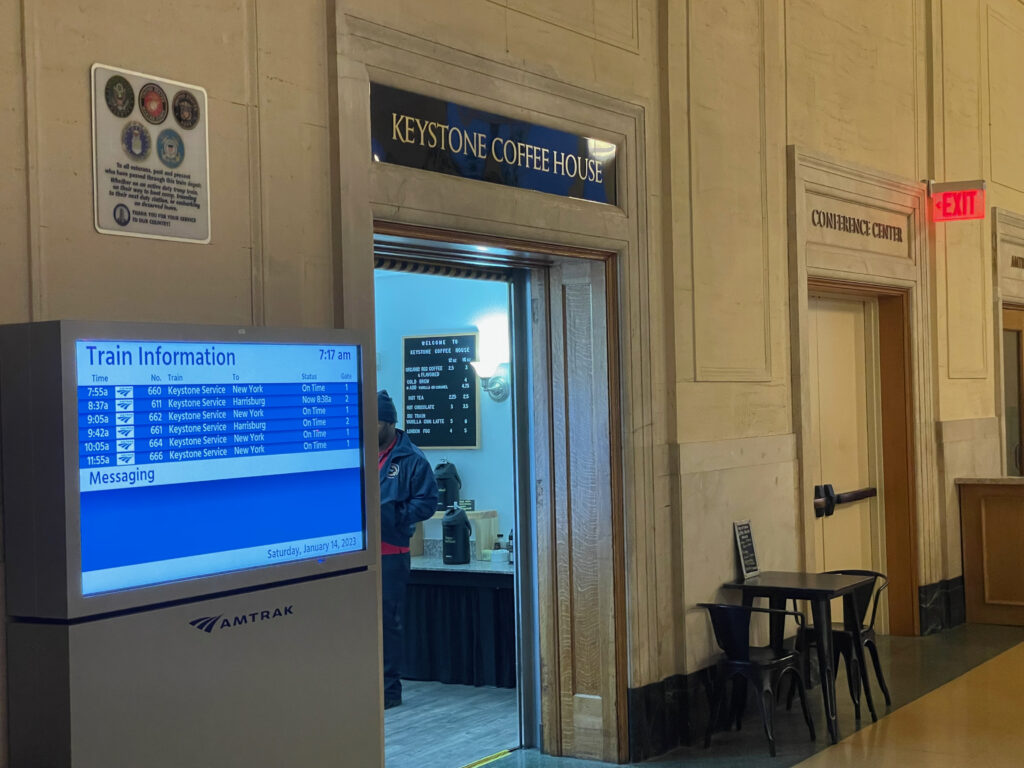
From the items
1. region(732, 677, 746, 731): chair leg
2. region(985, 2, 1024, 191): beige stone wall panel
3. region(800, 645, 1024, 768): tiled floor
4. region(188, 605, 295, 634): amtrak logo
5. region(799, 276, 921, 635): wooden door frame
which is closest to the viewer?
region(188, 605, 295, 634): amtrak logo

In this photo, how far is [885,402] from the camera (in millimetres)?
8039

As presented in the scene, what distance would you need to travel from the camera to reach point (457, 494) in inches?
267

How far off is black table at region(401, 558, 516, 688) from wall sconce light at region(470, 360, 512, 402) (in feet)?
3.14

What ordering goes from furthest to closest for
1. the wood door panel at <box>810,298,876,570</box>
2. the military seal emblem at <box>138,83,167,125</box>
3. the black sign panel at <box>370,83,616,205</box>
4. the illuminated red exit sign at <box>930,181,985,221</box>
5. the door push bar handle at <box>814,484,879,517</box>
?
the illuminated red exit sign at <box>930,181,985,221</box> → the wood door panel at <box>810,298,876,570</box> → the door push bar handle at <box>814,484,879,517</box> → the black sign panel at <box>370,83,616,205</box> → the military seal emblem at <box>138,83,167,125</box>

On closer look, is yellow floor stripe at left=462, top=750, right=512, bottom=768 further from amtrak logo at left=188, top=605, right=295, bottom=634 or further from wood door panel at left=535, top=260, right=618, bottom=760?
amtrak logo at left=188, top=605, right=295, bottom=634

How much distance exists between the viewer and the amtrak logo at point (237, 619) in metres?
2.93

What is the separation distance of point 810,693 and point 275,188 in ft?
13.7

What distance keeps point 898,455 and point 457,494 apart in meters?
3.13

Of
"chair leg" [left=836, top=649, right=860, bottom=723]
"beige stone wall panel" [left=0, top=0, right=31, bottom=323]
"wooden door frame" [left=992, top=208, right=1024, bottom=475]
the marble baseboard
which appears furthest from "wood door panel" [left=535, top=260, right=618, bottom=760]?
"wooden door frame" [left=992, top=208, right=1024, bottom=475]

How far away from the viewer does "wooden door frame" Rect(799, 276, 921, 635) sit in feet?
26.1

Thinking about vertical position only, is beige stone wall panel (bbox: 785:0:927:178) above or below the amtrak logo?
above

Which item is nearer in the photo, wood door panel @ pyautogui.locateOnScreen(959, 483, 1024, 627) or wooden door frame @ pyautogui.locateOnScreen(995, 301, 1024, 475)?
wood door panel @ pyautogui.locateOnScreen(959, 483, 1024, 627)

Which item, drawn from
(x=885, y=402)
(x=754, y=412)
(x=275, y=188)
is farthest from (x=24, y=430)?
(x=885, y=402)

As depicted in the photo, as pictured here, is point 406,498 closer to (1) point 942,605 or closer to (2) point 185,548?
(2) point 185,548
